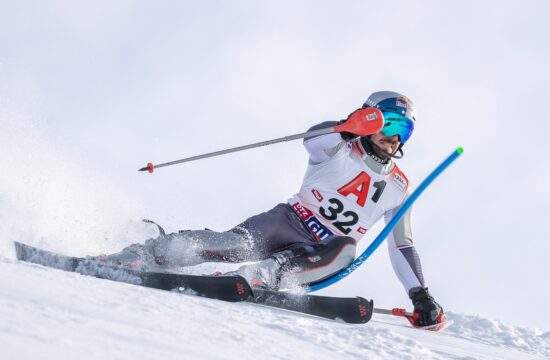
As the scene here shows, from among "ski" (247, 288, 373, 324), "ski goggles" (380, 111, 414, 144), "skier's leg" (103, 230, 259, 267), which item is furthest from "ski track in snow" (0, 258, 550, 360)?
"ski goggles" (380, 111, 414, 144)

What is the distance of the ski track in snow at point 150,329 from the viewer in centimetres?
210

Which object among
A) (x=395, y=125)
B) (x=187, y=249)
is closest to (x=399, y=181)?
(x=395, y=125)

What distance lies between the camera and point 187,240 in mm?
4641

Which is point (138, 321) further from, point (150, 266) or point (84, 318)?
point (150, 266)

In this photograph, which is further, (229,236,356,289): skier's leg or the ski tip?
(229,236,356,289): skier's leg

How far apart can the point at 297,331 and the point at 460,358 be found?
1018 millimetres

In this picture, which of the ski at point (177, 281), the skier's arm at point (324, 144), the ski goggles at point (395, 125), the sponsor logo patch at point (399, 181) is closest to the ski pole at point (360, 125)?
the skier's arm at point (324, 144)

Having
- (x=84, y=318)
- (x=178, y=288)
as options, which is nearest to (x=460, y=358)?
(x=178, y=288)

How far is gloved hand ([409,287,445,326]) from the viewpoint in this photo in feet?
16.9

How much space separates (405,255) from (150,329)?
3.38 meters

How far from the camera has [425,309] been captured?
5.20m

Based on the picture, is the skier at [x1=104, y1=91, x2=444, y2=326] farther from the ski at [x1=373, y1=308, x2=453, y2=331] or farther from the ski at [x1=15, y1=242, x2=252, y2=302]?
the ski at [x1=15, y1=242, x2=252, y2=302]

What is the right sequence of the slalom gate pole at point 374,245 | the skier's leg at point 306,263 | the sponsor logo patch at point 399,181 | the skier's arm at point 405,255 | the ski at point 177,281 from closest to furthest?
the ski at point 177,281
the skier's leg at point 306,263
the slalom gate pole at point 374,245
the skier's arm at point 405,255
the sponsor logo patch at point 399,181

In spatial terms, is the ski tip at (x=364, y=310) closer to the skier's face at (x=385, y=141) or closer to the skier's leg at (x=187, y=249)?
the skier's leg at (x=187, y=249)
